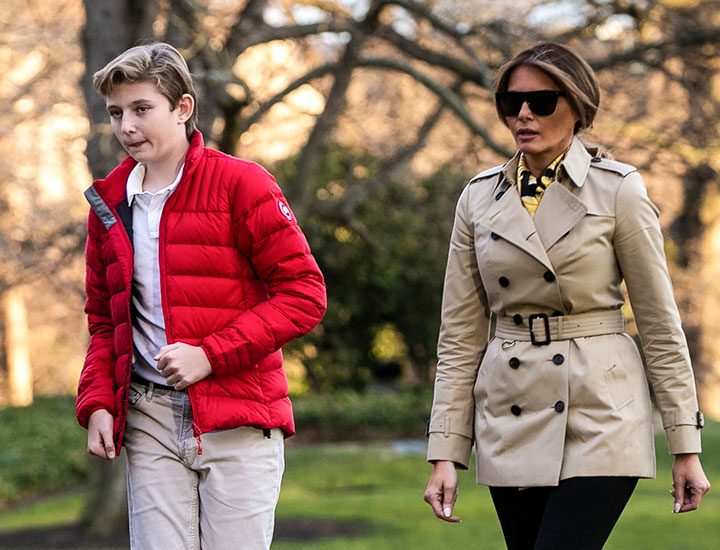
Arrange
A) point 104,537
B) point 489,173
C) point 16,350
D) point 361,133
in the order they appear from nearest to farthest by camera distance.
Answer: point 489,173 < point 104,537 < point 361,133 < point 16,350

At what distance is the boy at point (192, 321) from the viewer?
330 cm

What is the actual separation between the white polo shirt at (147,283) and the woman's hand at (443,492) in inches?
33.4

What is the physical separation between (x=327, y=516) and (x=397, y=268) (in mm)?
7707

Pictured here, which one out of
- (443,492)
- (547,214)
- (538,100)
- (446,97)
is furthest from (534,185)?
(446,97)

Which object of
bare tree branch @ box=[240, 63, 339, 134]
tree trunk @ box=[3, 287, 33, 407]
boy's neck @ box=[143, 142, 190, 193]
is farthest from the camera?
tree trunk @ box=[3, 287, 33, 407]

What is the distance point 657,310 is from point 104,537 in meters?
7.24

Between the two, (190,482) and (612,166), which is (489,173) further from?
(190,482)

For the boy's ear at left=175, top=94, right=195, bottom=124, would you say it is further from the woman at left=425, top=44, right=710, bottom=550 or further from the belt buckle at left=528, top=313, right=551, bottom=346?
the belt buckle at left=528, top=313, right=551, bottom=346

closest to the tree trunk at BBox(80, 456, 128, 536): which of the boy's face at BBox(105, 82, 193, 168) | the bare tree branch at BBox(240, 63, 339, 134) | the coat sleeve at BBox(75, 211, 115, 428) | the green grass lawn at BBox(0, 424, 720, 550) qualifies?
the green grass lawn at BBox(0, 424, 720, 550)

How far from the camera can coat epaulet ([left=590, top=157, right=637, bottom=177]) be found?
3436mm

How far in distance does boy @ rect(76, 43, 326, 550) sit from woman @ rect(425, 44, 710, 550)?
56 centimetres

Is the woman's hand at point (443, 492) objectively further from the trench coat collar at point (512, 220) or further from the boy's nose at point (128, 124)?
the boy's nose at point (128, 124)

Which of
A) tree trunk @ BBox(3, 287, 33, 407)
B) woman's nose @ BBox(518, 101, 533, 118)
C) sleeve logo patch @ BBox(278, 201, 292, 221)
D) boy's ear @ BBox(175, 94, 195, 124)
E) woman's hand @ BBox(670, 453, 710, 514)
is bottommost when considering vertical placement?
woman's hand @ BBox(670, 453, 710, 514)

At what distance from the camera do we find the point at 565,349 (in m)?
3.37
